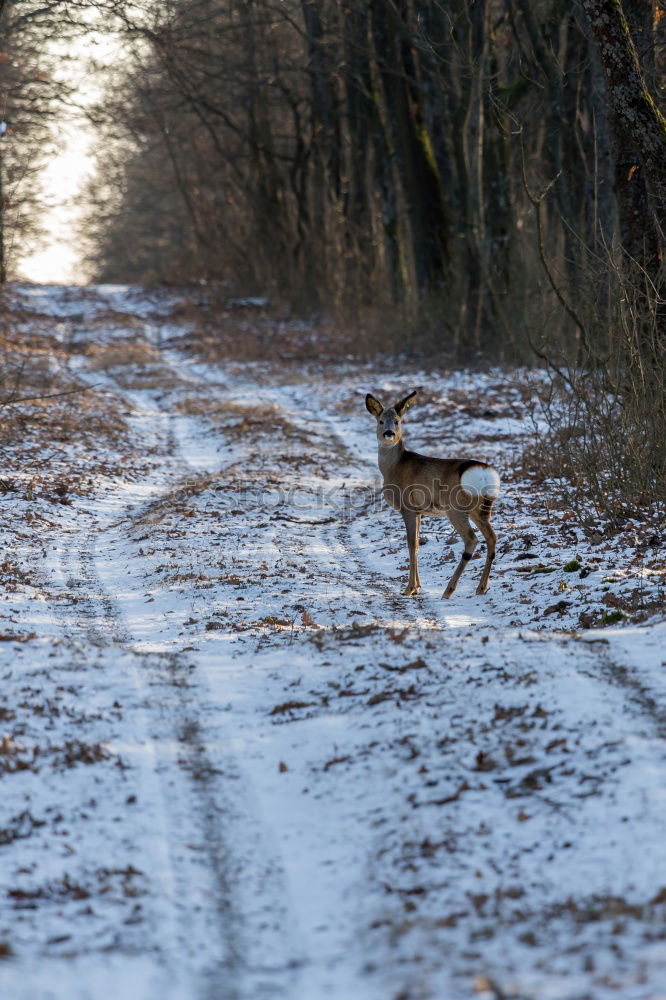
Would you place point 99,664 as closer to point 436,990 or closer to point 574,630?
point 574,630

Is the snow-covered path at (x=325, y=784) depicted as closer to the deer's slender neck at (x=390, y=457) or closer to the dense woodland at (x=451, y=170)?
the deer's slender neck at (x=390, y=457)

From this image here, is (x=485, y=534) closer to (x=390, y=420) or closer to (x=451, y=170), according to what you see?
(x=390, y=420)

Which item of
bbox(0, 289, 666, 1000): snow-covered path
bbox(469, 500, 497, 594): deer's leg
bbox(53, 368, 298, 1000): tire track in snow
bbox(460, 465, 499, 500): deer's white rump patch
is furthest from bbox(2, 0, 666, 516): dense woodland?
bbox(53, 368, 298, 1000): tire track in snow

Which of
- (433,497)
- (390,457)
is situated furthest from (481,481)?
(390,457)

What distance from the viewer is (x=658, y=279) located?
35.9ft

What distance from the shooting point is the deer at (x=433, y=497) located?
404 inches

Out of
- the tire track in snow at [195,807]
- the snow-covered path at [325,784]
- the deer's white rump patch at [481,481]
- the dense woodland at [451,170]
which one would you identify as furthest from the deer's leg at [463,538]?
the tire track in snow at [195,807]

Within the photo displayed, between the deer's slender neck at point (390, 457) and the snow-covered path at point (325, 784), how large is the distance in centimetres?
113

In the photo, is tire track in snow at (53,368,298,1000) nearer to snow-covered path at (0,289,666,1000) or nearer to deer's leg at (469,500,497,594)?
snow-covered path at (0,289,666,1000)

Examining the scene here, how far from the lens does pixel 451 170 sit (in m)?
28.9

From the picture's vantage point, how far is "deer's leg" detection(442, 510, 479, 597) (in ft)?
34.1

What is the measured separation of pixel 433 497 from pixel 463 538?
497 mm

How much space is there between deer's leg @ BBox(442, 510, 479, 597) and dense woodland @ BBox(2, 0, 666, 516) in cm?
203

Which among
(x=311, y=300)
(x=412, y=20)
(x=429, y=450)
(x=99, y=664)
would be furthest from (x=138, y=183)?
(x=99, y=664)
